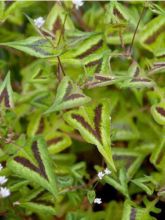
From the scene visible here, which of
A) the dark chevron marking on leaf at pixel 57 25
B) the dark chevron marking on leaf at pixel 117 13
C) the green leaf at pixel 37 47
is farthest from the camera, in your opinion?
the dark chevron marking on leaf at pixel 57 25

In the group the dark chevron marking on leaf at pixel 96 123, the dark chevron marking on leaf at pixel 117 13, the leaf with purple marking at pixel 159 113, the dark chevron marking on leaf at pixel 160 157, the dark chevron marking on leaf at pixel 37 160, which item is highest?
the dark chevron marking on leaf at pixel 117 13

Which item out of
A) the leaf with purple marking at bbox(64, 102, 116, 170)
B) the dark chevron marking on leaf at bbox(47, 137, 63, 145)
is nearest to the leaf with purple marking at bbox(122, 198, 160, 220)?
the leaf with purple marking at bbox(64, 102, 116, 170)

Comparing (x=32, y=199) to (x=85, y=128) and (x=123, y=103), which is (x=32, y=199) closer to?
(x=85, y=128)

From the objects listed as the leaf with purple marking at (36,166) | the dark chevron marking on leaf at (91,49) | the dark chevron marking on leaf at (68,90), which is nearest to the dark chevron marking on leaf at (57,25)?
the dark chevron marking on leaf at (91,49)

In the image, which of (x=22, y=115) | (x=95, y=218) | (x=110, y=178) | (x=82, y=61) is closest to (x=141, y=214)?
(x=110, y=178)

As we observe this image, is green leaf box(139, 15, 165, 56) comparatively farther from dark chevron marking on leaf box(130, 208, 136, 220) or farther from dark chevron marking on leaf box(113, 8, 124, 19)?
dark chevron marking on leaf box(130, 208, 136, 220)

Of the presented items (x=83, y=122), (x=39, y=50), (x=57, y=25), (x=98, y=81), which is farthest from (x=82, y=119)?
(x=57, y=25)

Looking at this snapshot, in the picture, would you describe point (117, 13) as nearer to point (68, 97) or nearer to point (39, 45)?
point (39, 45)

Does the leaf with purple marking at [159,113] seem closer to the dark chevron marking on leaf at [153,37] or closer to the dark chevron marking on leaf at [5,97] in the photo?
the dark chevron marking on leaf at [153,37]

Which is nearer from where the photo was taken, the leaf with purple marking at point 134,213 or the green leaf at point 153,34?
the leaf with purple marking at point 134,213
